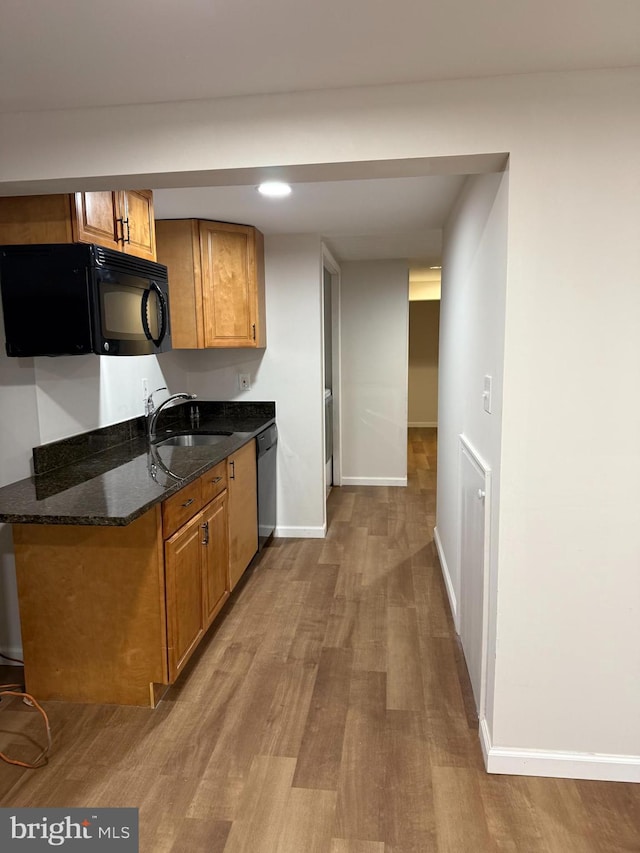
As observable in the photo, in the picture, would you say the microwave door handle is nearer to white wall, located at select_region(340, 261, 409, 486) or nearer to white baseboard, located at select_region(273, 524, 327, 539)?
white baseboard, located at select_region(273, 524, 327, 539)

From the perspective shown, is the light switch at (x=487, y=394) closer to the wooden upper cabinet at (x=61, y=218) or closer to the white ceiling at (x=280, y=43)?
the white ceiling at (x=280, y=43)

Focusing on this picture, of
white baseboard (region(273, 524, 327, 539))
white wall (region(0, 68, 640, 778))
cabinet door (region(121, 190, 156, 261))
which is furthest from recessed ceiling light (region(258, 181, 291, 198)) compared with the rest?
white baseboard (region(273, 524, 327, 539))

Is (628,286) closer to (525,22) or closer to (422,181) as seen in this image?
(525,22)

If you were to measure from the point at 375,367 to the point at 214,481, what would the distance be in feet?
9.96

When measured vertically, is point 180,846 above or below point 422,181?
below

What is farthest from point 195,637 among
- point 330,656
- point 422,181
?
point 422,181

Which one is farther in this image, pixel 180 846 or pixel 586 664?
pixel 586 664

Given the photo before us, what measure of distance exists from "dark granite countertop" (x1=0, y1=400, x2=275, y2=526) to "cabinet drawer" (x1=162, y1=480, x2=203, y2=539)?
65mm

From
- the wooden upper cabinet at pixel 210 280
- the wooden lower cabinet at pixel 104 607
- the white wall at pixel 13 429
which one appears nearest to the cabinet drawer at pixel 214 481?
the wooden lower cabinet at pixel 104 607

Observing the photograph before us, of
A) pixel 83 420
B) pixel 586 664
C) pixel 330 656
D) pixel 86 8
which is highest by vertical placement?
pixel 86 8

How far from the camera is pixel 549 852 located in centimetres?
152

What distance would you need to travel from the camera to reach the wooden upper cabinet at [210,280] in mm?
3355

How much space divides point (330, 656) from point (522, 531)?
4.08 ft

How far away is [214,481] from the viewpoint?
265 cm
